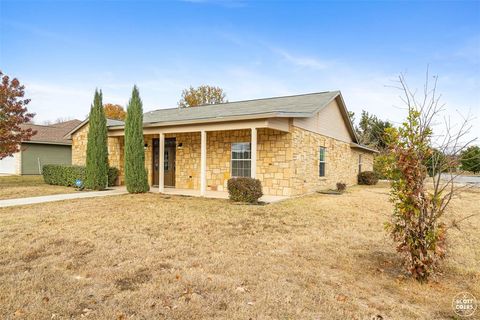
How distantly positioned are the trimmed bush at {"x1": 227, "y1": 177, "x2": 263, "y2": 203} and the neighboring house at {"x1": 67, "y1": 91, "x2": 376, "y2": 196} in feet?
1.76

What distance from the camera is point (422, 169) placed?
3238 mm

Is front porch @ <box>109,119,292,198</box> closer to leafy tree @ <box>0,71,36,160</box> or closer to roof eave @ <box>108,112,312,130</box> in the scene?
roof eave @ <box>108,112,312,130</box>

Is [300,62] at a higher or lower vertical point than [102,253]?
higher

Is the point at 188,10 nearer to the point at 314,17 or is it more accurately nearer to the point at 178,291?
the point at 314,17

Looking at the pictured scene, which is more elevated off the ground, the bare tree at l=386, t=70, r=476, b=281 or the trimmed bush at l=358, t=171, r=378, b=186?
the bare tree at l=386, t=70, r=476, b=281

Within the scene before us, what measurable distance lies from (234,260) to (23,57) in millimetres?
15182

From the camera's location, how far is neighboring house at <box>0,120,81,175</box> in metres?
20.8

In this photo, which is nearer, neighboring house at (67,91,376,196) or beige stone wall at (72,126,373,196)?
neighboring house at (67,91,376,196)

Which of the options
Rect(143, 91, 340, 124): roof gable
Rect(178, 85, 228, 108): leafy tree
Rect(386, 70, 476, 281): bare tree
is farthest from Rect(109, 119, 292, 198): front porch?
Rect(178, 85, 228, 108): leafy tree

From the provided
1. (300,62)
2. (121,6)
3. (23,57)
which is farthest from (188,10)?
(23,57)

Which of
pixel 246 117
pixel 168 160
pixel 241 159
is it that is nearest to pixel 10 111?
pixel 168 160

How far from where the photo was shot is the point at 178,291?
2920mm

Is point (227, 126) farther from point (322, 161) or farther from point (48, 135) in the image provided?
point (48, 135)

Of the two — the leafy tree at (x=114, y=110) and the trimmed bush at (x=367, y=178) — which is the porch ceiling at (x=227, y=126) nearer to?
the trimmed bush at (x=367, y=178)
